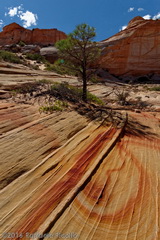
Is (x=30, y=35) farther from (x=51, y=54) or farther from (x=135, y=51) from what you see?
(x=135, y=51)

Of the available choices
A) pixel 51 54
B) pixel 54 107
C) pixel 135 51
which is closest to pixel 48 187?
pixel 54 107

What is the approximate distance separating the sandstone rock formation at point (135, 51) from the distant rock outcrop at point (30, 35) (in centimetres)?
2562

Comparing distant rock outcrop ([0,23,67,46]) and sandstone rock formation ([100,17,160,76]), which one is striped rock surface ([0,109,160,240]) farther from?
distant rock outcrop ([0,23,67,46])

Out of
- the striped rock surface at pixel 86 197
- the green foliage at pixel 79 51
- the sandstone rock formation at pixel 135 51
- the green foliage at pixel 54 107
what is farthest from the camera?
the sandstone rock formation at pixel 135 51

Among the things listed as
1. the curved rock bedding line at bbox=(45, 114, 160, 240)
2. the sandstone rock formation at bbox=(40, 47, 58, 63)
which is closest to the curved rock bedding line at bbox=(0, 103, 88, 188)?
the curved rock bedding line at bbox=(45, 114, 160, 240)

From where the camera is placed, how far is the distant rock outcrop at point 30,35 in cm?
4669

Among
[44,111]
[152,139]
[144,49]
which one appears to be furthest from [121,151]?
[144,49]

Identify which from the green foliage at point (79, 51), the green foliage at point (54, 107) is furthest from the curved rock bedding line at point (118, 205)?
the green foliage at point (79, 51)

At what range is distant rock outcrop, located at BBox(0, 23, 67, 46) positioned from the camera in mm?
46688

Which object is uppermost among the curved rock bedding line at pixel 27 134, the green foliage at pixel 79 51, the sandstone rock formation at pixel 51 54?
the sandstone rock formation at pixel 51 54

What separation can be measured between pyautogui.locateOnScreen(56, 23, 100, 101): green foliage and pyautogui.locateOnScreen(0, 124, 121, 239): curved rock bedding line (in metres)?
5.77

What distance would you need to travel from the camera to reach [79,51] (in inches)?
381

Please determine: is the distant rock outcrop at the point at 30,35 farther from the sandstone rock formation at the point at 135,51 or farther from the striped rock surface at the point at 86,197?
the striped rock surface at the point at 86,197

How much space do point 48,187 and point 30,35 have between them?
53902 millimetres
